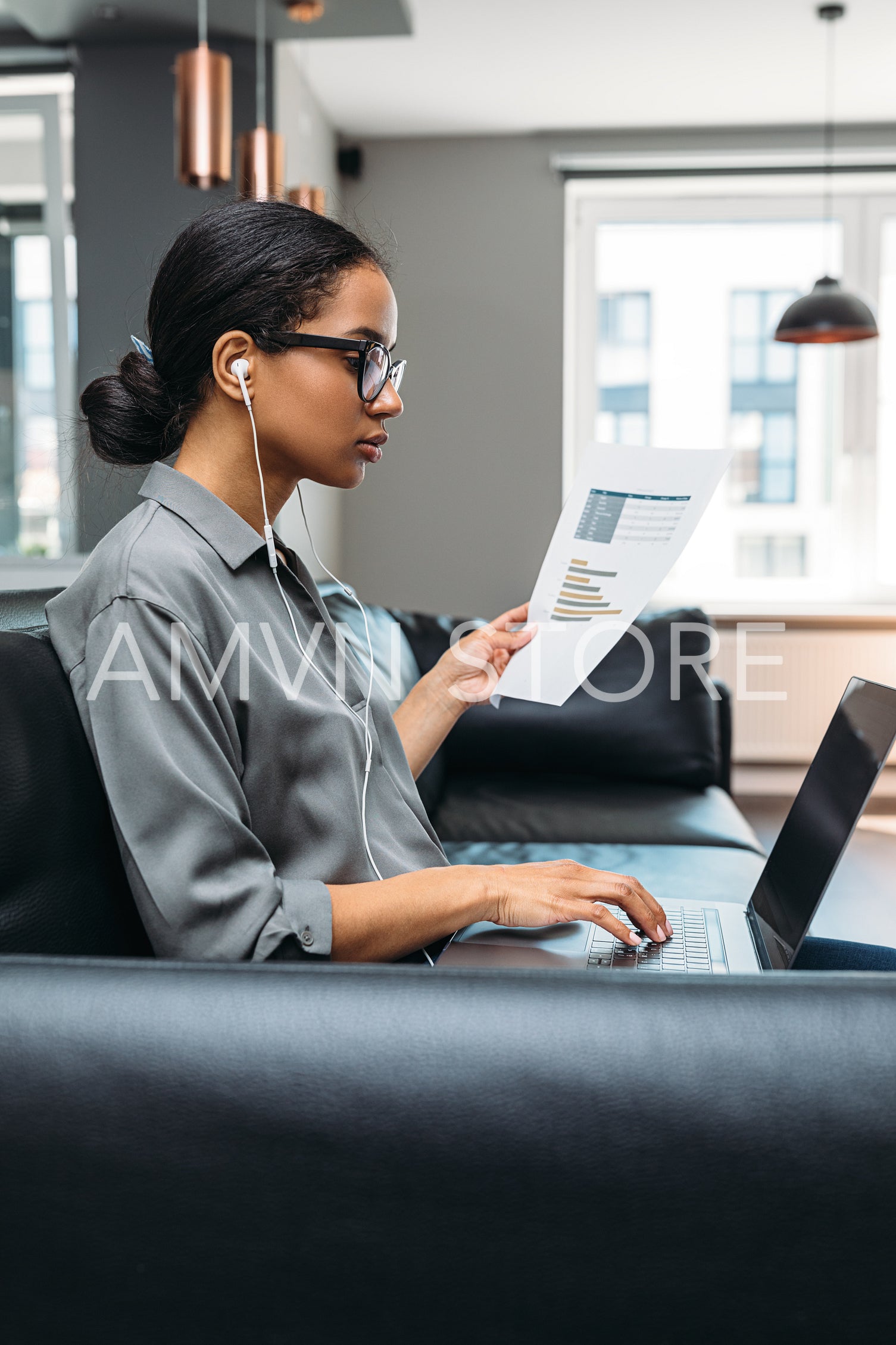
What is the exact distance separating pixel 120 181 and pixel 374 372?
3.48m

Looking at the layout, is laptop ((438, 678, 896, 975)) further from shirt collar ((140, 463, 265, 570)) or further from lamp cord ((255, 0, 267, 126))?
lamp cord ((255, 0, 267, 126))

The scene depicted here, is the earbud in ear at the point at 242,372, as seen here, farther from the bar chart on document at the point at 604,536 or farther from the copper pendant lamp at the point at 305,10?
the copper pendant lamp at the point at 305,10

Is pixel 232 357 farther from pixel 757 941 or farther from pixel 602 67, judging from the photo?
pixel 602 67

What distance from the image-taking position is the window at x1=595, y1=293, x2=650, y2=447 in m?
5.16

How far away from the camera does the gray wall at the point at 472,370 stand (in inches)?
196

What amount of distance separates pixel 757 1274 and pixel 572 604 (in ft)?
2.59

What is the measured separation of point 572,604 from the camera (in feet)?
4.11

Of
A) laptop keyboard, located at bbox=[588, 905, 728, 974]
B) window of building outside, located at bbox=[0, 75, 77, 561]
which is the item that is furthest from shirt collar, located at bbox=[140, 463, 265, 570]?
window of building outside, located at bbox=[0, 75, 77, 561]

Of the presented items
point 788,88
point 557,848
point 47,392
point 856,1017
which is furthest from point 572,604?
point 788,88

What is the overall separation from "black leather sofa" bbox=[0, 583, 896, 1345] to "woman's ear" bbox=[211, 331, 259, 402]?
21.0 inches

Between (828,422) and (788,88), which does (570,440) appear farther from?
(788,88)

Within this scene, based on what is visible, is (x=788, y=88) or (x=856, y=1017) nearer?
(x=856, y=1017)

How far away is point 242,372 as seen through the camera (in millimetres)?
944

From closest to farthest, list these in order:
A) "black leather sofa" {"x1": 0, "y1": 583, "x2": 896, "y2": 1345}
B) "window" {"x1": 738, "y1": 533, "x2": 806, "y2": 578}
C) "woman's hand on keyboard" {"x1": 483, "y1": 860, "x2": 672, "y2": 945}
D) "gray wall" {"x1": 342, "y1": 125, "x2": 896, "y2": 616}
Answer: "black leather sofa" {"x1": 0, "y1": 583, "x2": 896, "y2": 1345}, "woman's hand on keyboard" {"x1": 483, "y1": 860, "x2": 672, "y2": 945}, "gray wall" {"x1": 342, "y1": 125, "x2": 896, "y2": 616}, "window" {"x1": 738, "y1": 533, "x2": 806, "y2": 578}
